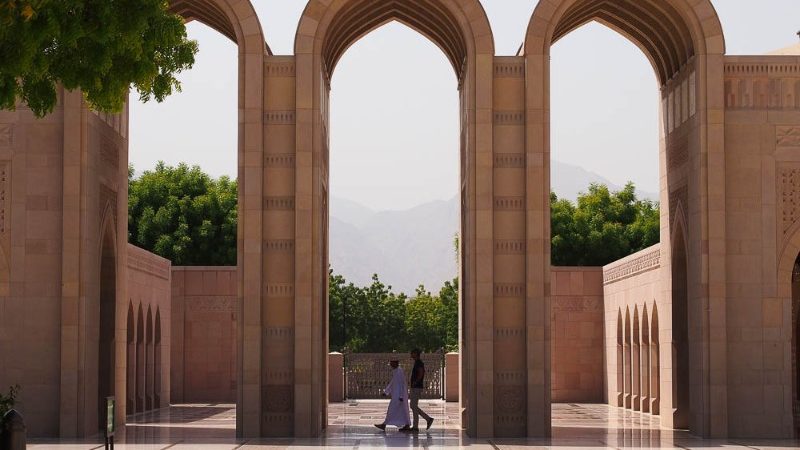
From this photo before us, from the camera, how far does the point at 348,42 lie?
2584cm

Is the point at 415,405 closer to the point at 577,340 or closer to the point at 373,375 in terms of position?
the point at 577,340

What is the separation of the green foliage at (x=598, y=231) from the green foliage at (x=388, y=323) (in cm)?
1362

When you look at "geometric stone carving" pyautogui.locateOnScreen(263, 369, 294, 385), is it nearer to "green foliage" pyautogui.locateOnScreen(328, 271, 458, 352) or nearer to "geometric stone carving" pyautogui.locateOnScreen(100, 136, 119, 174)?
"geometric stone carving" pyautogui.locateOnScreen(100, 136, 119, 174)

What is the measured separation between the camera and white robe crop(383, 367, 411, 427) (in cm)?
2380

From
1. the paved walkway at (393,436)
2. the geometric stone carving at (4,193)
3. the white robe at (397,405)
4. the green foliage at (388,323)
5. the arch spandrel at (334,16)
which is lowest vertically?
the paved walkway at (393,436)

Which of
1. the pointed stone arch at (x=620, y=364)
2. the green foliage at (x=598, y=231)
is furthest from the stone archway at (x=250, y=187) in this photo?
the green foliage at (x=598, y=231)

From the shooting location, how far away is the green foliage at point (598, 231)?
53562mm

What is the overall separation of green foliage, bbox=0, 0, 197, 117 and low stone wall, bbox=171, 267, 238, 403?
21.4 metres

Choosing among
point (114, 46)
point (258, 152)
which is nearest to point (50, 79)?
point (114, 46)

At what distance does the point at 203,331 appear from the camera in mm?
37031

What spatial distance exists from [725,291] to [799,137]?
9.66 feet

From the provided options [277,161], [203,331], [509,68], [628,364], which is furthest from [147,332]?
[509,68]

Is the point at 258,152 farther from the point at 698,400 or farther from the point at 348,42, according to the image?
the point at 698,400

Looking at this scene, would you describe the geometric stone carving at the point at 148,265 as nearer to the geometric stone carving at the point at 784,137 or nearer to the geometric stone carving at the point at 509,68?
the geometric stone carving at the point at 509,68
